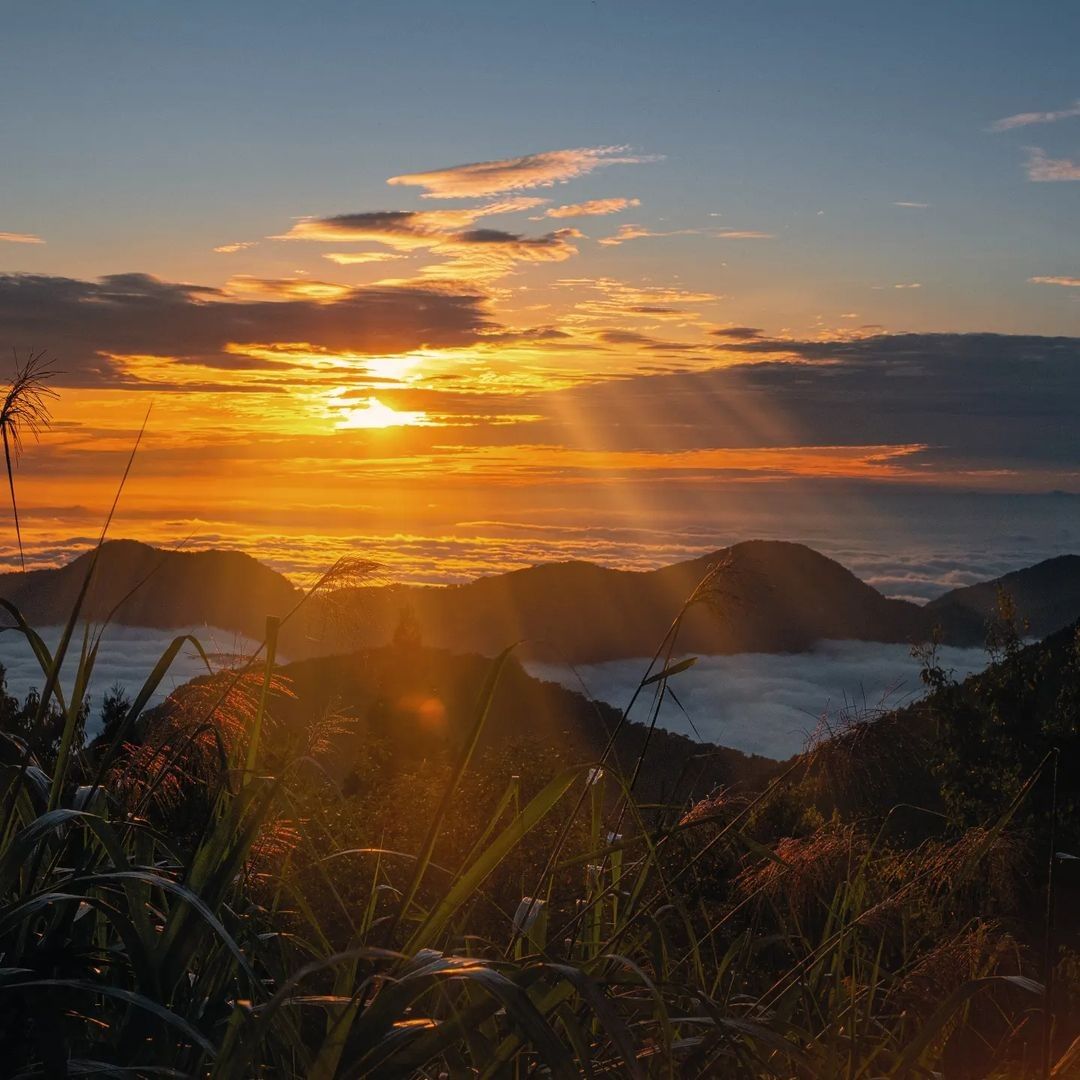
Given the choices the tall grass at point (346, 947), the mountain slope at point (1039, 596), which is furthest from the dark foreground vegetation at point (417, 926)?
the mountain slope at point (1039, 596)

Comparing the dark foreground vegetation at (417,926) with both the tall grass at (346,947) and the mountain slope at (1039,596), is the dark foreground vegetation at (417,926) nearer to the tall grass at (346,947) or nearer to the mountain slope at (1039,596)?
the tall grass at (346,947)

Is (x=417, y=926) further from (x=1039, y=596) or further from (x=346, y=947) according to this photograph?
(x=1039, y=596)

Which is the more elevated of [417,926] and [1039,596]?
[417,926]

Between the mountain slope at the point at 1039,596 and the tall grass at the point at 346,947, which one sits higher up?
the tall grass at the point at 346,947

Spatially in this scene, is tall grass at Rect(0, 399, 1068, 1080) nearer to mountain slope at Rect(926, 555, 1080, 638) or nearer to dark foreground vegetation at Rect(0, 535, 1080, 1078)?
dark foreground vegetation at Rect(0, 535, 1080, 1078)

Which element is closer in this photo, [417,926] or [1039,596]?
[417,926]

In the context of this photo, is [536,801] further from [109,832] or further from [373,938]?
[109,832]

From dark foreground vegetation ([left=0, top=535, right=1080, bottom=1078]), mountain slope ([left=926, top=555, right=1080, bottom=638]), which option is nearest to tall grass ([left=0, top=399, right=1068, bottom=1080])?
dark foreground vegetation ([left=0, top=535, right=1080, bottom=1078])

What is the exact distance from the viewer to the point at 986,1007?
34.4 feet

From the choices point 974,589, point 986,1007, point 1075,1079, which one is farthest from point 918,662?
point 974,589

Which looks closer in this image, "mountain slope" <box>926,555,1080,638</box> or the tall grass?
the tall grass

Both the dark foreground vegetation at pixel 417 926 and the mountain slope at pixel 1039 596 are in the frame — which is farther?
the mountain slope at pixel 1039 596

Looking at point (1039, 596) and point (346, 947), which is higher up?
point (346, 947)

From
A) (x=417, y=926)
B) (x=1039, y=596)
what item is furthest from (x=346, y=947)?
(x=1039, y=596)
